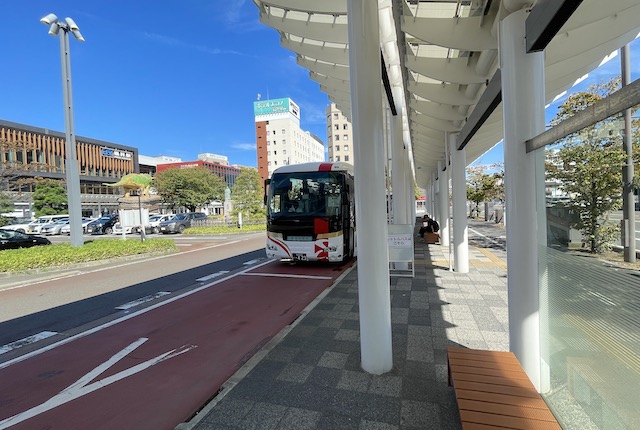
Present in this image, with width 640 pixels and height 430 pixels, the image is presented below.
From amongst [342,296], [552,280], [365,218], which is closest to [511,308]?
[552,280]

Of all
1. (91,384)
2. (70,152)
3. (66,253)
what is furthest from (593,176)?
(70,152)

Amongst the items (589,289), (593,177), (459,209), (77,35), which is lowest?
(589,289)

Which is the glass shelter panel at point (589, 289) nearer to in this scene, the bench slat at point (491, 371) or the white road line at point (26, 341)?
the bench slat at point (491, 371)

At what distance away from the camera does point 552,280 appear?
2590 mm

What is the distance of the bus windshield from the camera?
363 inches

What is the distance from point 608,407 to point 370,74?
300 centimetres

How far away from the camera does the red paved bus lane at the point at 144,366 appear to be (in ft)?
9.88

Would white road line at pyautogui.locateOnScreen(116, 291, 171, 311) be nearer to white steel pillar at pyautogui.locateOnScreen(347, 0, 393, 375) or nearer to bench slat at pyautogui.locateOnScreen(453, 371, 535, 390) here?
white steel pillar at pyautogui.locateOnScreen(347, 0, 393, 375)

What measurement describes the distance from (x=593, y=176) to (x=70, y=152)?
16.4 meters

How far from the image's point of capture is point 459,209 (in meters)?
7.73

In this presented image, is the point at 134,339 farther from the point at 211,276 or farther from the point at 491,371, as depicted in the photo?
the point at 491,371

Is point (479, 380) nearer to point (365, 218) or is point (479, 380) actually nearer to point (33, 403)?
point (365, 218)

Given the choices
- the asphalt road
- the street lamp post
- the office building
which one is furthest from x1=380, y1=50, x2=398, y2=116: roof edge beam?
the office building

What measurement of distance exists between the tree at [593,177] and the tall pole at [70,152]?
1558 centimetres
